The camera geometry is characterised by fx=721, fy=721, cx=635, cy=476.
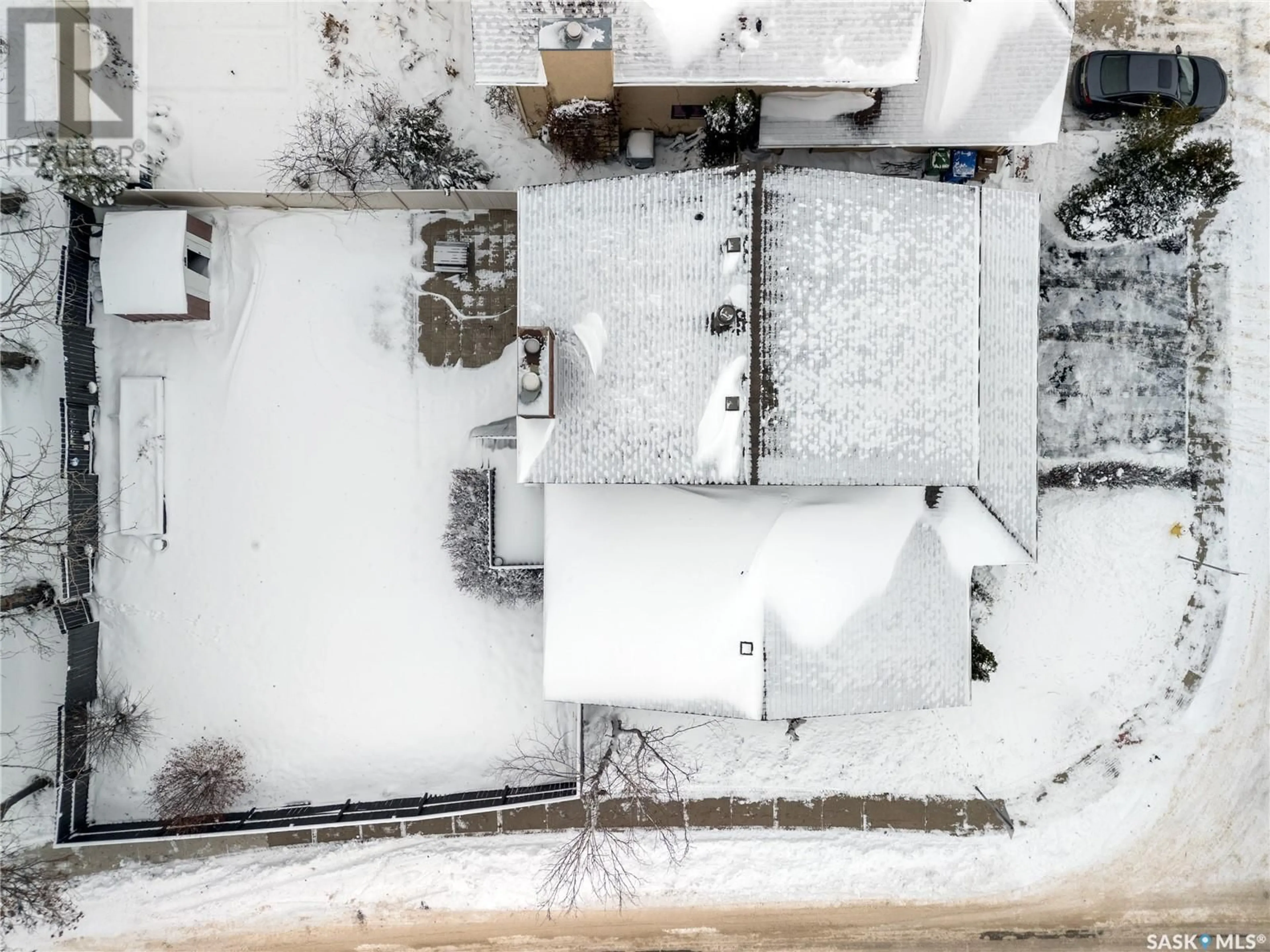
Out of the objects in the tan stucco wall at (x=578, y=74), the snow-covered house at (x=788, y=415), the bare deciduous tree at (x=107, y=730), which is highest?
the tan stucco wall at (x=578, y=74)

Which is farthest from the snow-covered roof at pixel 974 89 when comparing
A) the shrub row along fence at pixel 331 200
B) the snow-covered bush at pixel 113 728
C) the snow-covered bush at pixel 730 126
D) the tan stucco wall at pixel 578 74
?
the snow-covered bush at pixel 113 728

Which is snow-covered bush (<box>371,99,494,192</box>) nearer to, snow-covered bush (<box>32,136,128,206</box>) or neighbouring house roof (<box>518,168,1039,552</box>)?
neighbouring house roof (<box>518,168,1039,552</box>)

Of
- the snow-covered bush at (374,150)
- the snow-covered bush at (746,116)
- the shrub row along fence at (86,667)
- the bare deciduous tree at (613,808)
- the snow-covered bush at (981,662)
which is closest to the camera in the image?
the snow-covered bush at (746,116)

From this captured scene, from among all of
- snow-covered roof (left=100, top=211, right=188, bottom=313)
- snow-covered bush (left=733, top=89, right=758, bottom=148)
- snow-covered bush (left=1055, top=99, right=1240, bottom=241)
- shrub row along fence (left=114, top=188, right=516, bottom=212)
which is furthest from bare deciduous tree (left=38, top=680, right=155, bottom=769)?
snow-covered bush (left=1055, top=99, right=1240, bottom=241)

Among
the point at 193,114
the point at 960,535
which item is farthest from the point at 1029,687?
the point at 193,114

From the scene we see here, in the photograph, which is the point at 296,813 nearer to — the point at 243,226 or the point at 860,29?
the point at 243,226

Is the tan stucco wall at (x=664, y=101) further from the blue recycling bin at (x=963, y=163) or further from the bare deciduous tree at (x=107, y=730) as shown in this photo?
the bare deciduous tree at (x=107, y=730)

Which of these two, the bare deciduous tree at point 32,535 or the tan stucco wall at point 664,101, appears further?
the bare deciduous tree at point 32,535
